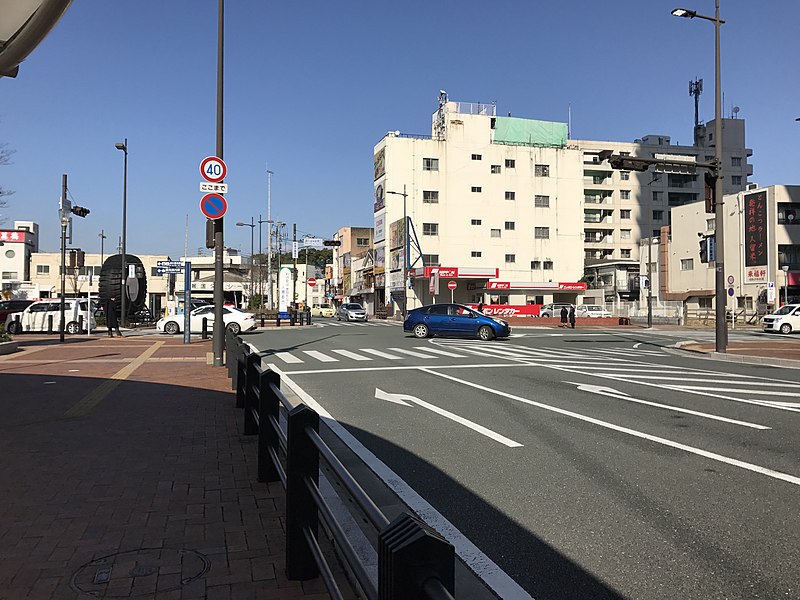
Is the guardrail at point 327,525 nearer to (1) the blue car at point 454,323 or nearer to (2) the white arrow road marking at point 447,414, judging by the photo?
(2) the white arrow road marking at point 447,414

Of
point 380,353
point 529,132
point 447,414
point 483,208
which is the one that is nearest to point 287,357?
point 380,353

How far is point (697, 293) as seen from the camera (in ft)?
189

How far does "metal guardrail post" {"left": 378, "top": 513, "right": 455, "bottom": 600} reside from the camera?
5.62 ft

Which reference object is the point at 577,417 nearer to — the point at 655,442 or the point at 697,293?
the point at 655,442

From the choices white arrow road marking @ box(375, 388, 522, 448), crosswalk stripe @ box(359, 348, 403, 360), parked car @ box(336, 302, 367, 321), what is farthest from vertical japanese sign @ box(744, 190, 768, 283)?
white arrow road marking @ box(375, 388, 522, 448)

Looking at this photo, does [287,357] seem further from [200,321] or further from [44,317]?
[44,317]

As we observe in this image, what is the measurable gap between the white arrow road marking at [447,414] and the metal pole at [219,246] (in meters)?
5.22

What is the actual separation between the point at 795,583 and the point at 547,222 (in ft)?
213

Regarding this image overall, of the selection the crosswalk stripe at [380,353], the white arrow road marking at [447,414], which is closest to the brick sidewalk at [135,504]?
the white arrow road marking at [447,414]

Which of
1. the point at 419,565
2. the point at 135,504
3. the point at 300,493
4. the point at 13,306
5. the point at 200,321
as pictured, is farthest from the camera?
the point at 13,306

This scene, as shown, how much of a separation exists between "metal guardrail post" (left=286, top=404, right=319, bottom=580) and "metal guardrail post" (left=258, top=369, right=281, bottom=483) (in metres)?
1.38

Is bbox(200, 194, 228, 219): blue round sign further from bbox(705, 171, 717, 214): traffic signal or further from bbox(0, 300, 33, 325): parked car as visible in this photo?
bbox(0, 300, 33, 325): parked car

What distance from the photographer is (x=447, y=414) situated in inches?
337

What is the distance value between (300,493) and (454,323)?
23451mm
